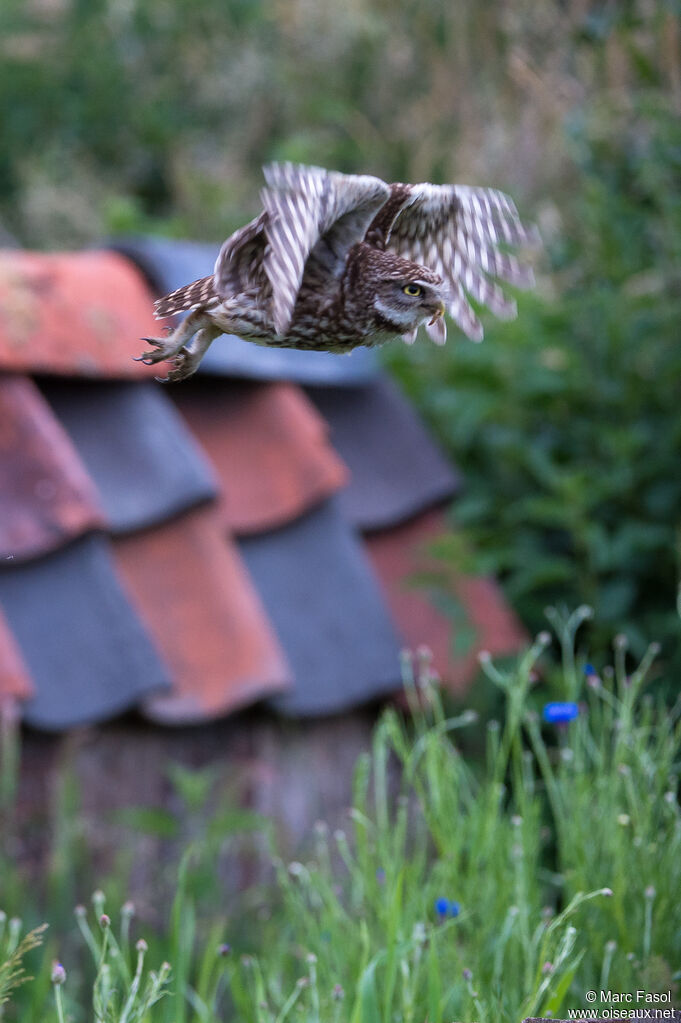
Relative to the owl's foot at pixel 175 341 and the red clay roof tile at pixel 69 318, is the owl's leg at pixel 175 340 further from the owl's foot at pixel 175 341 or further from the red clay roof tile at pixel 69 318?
the red clay roof tile at pixel 69 318

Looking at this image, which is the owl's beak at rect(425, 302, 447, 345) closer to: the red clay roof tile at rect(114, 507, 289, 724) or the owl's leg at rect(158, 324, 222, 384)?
the owl's leg at rect(158, 324, 222, 384)

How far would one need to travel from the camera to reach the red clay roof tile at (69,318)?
330cm

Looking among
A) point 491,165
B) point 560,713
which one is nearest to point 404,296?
point 560,713

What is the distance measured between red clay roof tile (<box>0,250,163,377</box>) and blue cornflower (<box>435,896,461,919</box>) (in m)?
1.79

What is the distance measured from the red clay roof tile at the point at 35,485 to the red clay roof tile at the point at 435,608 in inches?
46.8

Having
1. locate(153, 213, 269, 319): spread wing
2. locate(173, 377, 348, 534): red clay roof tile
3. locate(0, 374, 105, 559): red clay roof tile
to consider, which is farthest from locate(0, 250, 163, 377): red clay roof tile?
locate(153, 213, 269, 319): spread wing

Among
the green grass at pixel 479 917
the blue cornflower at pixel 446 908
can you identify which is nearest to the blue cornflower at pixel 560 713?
the green grass at pixel 479 917

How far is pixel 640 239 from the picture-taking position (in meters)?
4.30

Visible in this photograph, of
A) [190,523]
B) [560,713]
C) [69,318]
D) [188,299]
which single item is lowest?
[560,713]

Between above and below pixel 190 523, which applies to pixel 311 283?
above

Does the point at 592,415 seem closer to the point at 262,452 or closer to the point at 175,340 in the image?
the point at 262,452

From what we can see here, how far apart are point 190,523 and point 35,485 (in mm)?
515

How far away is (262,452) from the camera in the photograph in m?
3.88

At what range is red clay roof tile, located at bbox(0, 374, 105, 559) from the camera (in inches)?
122
